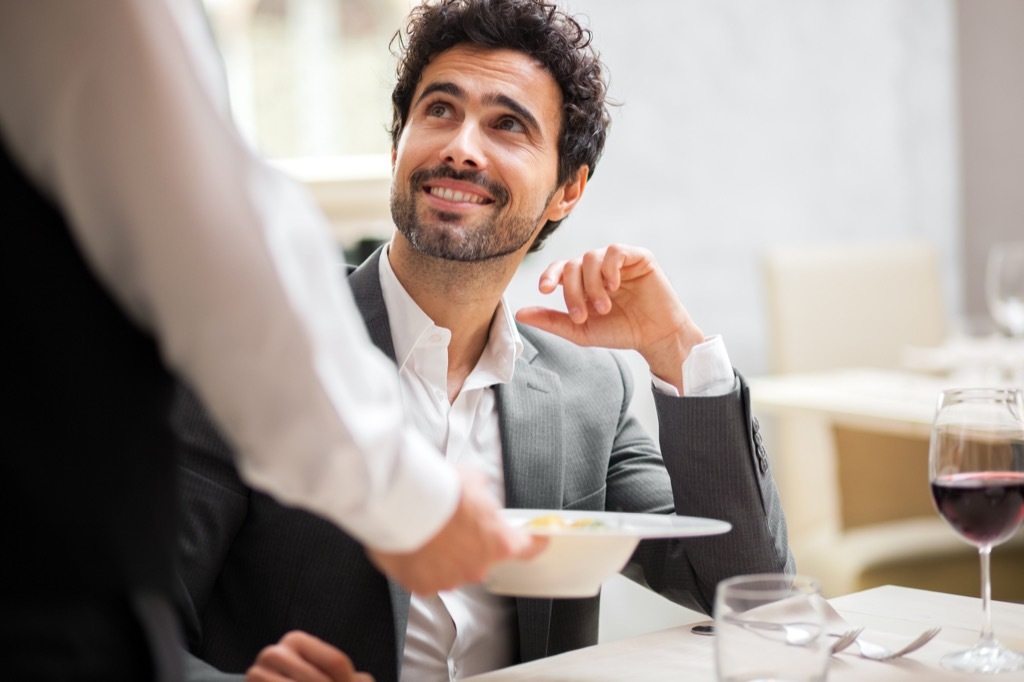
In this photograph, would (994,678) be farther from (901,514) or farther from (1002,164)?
(1002,164)

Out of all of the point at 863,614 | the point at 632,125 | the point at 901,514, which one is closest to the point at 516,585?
the point at 863,614

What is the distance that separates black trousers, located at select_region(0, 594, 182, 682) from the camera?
74 centimetres

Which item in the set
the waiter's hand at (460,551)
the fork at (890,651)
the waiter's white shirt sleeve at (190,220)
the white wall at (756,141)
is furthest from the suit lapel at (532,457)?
the white wall at (756,141)

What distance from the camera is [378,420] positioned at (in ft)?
2.74

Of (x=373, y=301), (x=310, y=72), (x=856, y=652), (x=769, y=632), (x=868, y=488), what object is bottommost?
(x=868, y=488)

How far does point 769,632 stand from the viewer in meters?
0.90

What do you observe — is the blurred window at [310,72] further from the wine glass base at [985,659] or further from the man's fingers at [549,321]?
the wine glass base at [985,659]

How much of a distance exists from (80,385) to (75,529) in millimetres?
88

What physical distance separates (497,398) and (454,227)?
241mm

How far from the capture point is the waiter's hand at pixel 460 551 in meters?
0.89

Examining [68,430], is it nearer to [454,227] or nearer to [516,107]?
[454,227]

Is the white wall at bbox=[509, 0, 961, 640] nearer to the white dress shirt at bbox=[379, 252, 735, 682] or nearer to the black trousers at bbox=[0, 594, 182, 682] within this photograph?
the white dress shirt at bbox=[379, 252, 735, 682]

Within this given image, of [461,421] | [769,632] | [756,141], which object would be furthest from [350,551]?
[756,141]

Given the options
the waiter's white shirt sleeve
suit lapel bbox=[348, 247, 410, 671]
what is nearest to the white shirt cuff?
suit lapel bbox=[348, 247, 410, 671]
